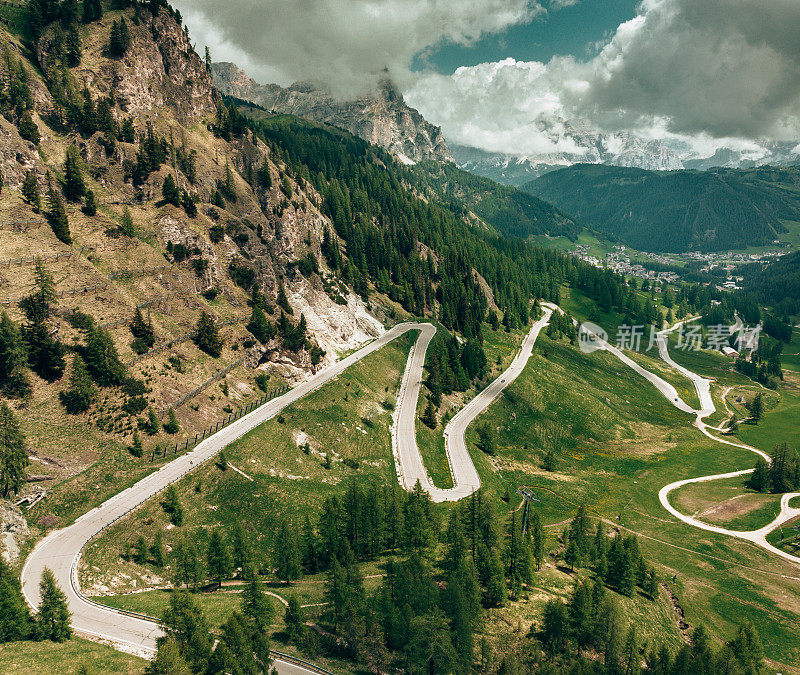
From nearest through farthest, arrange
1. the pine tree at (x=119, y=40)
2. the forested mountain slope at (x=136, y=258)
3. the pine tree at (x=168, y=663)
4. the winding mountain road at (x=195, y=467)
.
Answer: the pine tree at (x=168, y=663) → the winding mountain road at (x=195, y=467) → the forested mountain slope at (x=136, y=258) → the pine tree at (x=119, y=40)

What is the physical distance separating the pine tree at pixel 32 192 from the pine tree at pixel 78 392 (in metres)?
42.7

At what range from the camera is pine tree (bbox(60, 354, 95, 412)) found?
217 ft

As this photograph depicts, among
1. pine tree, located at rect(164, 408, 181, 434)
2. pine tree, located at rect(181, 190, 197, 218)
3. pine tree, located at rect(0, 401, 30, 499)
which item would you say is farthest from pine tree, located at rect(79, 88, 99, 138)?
pine tree, located at rect(0, 401, 30, 499)

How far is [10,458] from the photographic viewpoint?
53.6m

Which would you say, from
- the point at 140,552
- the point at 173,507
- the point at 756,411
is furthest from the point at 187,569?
the point at 756,411

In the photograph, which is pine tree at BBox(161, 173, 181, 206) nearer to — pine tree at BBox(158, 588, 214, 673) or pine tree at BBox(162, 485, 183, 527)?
pine tree at BBox(162, 485, 183, 527)

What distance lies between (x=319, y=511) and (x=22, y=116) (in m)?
111

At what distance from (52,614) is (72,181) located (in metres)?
92.7

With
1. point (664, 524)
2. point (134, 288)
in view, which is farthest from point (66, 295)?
point (664, 524)

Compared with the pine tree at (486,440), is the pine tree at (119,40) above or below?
above

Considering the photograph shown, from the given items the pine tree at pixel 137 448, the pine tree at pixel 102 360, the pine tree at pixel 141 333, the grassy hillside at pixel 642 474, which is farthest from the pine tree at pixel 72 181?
the grassy hillside at pixel 642 474

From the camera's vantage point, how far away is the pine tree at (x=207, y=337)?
9100cm

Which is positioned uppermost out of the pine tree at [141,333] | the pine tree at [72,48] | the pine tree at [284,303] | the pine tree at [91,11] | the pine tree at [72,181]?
the pine tree at [91,11]

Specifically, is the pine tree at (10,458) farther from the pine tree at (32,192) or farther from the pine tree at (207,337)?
the pine tree at (32,192)
